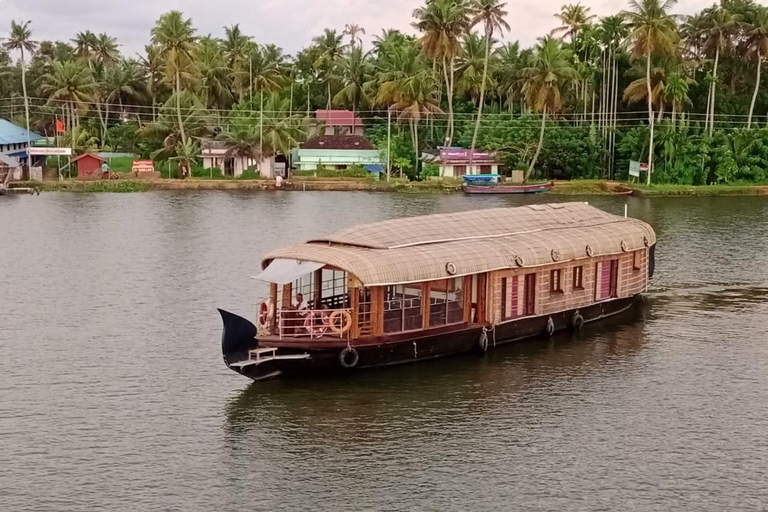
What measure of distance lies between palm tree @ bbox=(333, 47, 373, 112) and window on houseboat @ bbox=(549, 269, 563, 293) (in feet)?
211

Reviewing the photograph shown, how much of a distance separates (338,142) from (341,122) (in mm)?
6864

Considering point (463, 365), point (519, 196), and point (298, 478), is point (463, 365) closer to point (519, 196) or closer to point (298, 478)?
point (298, 478)

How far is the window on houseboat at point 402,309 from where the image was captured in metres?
25.5

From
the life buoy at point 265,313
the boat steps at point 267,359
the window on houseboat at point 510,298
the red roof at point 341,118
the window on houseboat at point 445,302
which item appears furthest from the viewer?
the red roof at point 341,118

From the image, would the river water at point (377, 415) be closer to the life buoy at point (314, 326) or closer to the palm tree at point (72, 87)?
the life buoy at point (314, 326)

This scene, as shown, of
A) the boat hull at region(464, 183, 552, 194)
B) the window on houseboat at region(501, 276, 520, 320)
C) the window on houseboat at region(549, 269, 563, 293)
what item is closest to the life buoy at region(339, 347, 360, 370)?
the window on houseboat at region(501, 276, 520, 320)

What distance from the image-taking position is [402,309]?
25391 mm

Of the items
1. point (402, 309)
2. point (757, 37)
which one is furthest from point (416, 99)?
point (402, 309)

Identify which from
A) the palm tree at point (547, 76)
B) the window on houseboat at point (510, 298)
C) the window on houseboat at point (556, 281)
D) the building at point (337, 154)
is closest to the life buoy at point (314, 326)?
the window on houseboat at point (510, 298)

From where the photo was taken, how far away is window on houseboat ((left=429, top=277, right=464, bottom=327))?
26719mm

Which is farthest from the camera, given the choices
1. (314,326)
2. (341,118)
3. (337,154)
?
(341,118)

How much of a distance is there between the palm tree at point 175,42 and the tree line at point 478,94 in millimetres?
161

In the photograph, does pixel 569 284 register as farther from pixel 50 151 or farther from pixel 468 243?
pixel 50 151

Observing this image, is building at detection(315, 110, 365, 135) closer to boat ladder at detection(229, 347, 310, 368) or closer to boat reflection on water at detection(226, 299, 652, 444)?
boat reflection on water at detection(226, 299, 652, 444)
